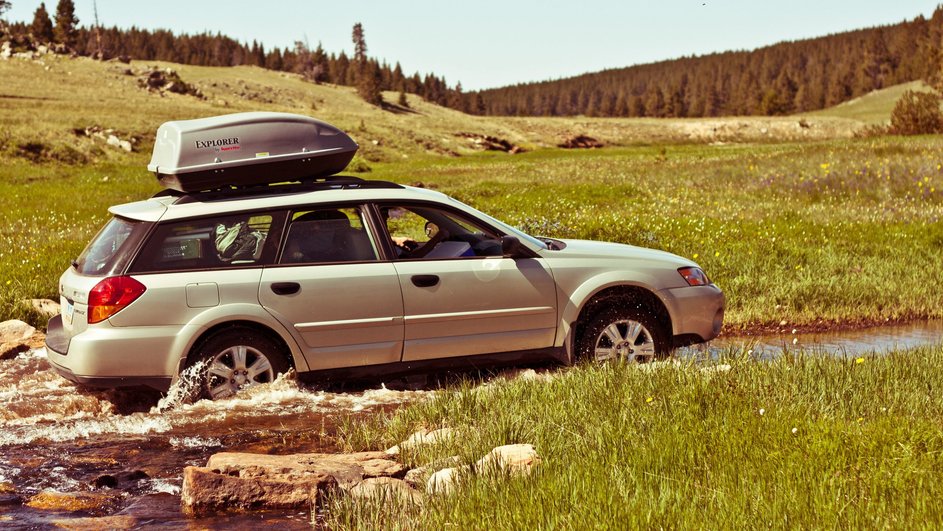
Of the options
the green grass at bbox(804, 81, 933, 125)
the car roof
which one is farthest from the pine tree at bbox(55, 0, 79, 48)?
the car roof

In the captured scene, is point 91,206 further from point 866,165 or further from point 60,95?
point 60,95

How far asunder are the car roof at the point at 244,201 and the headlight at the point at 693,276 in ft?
6.88

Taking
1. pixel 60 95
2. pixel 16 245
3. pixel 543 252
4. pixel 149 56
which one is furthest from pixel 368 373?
pixel 149 56

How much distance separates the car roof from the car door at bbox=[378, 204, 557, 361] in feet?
0.41

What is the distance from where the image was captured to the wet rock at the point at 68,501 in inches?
199

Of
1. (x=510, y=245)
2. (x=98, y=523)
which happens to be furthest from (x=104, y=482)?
(x=510, y=245)

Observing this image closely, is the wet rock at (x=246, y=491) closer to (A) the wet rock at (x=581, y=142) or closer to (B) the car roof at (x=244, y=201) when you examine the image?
(B) the car roof at (x=244, y=201)

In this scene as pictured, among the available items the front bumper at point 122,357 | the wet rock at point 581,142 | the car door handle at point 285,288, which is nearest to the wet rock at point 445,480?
the car door handle at point 285,288

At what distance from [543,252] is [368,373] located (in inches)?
68.6

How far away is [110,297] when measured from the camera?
6.75m

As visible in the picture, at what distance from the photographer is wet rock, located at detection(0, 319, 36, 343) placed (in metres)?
9.95

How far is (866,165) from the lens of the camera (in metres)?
23.1

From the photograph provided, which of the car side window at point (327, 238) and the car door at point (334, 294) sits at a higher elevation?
the car side window at point (327, 238)

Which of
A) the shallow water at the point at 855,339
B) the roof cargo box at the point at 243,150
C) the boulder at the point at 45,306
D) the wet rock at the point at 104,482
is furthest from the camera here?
the boulder at the point at 45,306
